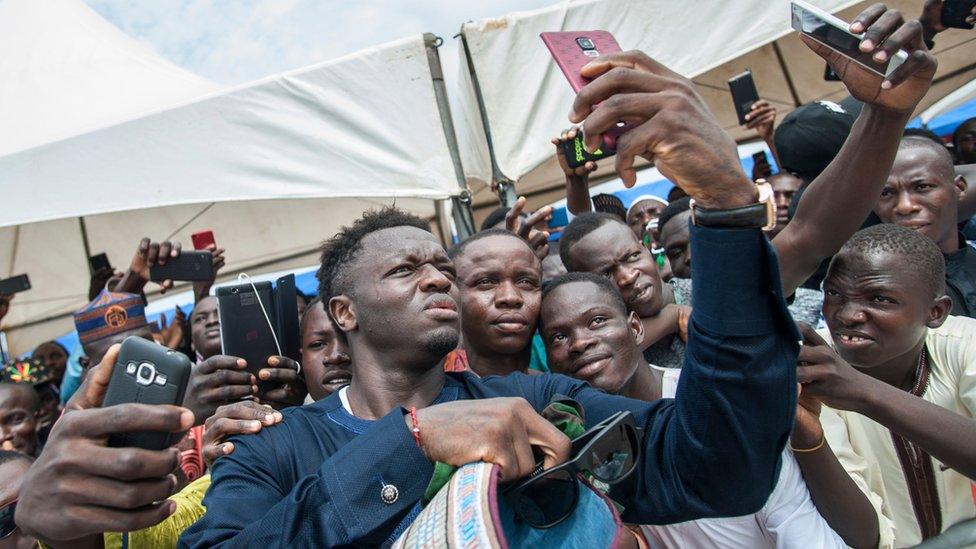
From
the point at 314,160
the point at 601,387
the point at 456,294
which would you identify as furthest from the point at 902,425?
the point at 314,160

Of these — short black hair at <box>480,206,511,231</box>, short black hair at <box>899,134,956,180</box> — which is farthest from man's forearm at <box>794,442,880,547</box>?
short black hair at <box>480,206,511,231</box>

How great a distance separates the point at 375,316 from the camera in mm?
2064

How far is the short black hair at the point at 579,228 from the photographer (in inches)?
142

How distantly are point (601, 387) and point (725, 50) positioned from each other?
3.30 m

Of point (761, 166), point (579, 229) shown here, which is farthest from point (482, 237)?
point (761, 166)

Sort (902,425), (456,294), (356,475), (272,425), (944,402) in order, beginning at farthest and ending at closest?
(944,402)
(456,294)
(902,425)
(272,425)
(356,475)

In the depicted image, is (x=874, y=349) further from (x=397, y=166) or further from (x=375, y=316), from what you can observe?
(x=397, y=166)

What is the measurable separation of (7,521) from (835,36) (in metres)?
2.62

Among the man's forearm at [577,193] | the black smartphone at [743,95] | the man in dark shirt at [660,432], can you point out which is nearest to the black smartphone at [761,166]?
the black smartphone at [743,95]

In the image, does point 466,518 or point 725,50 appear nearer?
point 466,518

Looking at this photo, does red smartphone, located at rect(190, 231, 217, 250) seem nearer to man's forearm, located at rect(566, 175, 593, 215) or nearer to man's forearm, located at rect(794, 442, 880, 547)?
man's forearm, located at rect(566, 175, 593, 215)

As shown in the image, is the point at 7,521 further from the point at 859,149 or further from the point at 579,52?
the point at 859,149

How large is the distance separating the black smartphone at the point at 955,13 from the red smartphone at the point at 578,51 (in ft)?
8.29

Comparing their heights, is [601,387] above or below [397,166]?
below
